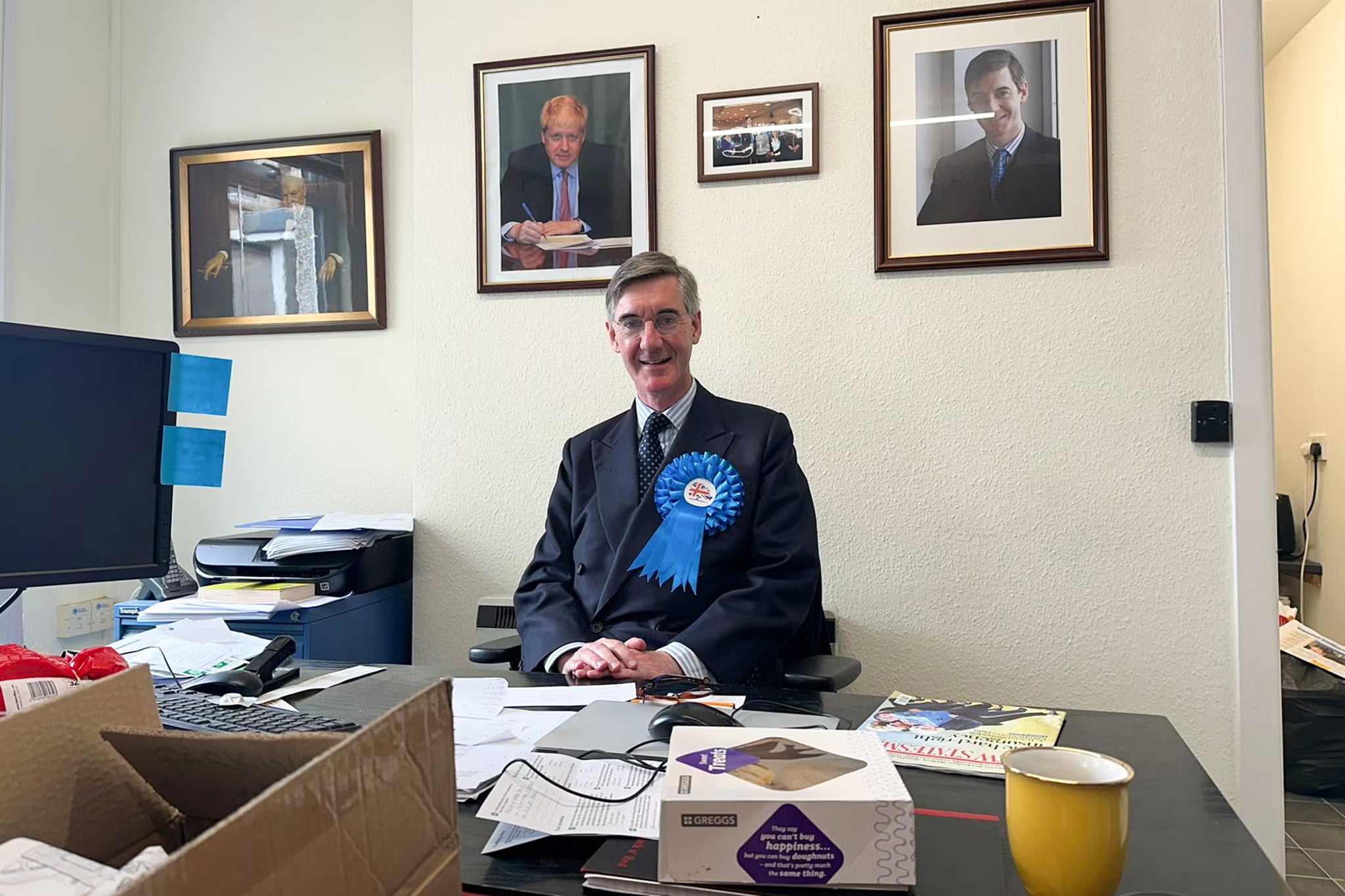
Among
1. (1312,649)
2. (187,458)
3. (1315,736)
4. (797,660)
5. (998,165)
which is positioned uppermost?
(998,165)

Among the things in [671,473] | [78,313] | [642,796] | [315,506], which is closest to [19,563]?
[642,796]

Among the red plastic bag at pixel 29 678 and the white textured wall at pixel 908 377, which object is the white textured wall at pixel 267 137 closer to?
the white textured wall at pixel 908 377

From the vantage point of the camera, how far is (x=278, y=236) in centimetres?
287

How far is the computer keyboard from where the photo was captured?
0.94 metres

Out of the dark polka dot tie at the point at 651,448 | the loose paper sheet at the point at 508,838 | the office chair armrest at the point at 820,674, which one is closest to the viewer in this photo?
the loose paper sheet at the point at 508,838

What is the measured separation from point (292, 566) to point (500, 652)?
29.2 inches

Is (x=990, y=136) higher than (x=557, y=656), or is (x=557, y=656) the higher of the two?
(x=990, y=136)

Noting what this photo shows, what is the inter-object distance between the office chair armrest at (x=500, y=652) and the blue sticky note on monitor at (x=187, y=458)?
71 centimetres

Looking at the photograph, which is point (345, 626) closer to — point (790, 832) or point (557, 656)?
point (557, 656)

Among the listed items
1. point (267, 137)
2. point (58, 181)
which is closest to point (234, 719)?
point (267, 137)

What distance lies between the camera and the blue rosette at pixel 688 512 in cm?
181

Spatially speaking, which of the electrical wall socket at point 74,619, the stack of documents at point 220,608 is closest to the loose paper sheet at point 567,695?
the stack of documents at point 220,608

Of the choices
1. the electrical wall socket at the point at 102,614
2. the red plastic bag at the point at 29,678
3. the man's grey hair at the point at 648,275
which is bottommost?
the electrical wall socket at the point at 102,614

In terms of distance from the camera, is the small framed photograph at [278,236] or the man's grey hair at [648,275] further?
the small framed photograph at [278,236]
